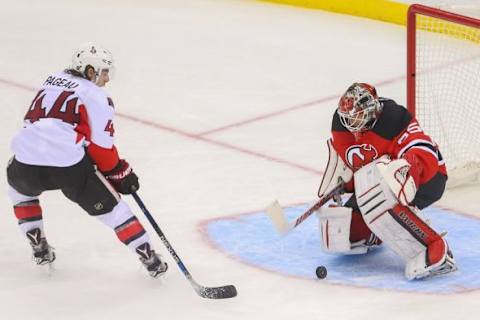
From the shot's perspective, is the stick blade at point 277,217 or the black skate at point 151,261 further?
the stick blade at point 277,217

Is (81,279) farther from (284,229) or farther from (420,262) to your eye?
(420,262)

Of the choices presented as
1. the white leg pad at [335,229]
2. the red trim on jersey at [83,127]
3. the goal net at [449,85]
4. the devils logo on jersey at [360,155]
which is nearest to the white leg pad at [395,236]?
the white leg pad at [335,229]

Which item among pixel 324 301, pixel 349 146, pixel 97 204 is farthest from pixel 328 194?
pixel 97 204

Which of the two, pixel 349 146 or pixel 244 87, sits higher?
pixel 349 146

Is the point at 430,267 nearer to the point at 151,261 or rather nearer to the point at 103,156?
the point at 151,261

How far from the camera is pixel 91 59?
4238 millimetres

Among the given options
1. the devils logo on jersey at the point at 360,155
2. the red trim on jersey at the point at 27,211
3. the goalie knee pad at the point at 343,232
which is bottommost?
the goalie knee pad at the point at 343,232

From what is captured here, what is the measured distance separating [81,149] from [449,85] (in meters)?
2.39

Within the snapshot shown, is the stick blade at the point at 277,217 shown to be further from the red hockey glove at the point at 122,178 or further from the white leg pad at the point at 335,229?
the red hockey glove at the point at 122,178

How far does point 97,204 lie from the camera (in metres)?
4.20

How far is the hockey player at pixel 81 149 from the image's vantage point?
4184 mm

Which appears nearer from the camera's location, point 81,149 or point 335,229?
point 81,149

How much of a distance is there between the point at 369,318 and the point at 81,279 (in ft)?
3.37

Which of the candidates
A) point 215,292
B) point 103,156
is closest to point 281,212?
point 215,292
